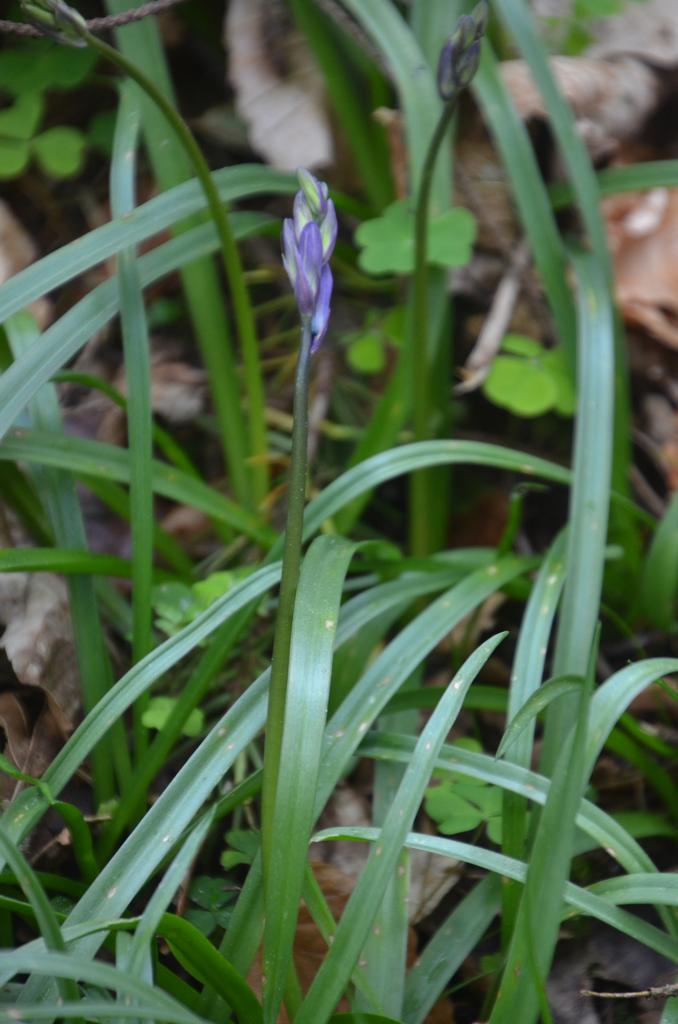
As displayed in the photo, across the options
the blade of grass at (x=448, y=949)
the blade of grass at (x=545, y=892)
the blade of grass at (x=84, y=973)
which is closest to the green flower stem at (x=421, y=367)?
the blade of grass at (x=448, y=949)

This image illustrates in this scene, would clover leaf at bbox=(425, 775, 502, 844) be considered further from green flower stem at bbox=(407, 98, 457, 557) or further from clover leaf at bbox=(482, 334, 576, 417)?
clover leaf at bbox=(482, 334, 576, 417)

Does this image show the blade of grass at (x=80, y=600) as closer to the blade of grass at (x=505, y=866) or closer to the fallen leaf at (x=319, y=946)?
the fallen leaf at (x=319, y=946)

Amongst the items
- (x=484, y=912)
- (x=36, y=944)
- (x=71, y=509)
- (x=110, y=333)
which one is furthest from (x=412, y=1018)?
(x=110, y=333)

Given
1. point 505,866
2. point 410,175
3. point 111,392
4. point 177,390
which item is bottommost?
point 505,866

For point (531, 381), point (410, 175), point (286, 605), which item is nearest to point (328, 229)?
point (286, 605)

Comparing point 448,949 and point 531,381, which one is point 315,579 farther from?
point 531,381

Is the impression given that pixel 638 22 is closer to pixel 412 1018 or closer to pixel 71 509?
pixel 71 509
